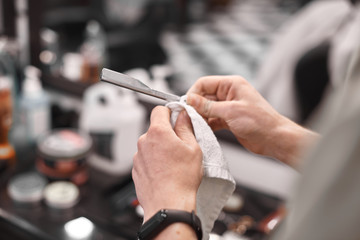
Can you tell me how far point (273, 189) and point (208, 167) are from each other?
0.81m

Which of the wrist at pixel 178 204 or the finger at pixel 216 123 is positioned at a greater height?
the finger at pixel 216 123

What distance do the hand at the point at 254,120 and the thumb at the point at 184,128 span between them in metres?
0.04

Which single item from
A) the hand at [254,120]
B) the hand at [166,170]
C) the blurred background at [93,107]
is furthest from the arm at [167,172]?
the blurred background at [93,107]

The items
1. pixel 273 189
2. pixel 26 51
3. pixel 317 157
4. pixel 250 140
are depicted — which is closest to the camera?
pixel 317 157

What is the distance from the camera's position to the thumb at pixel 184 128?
1.98 feet

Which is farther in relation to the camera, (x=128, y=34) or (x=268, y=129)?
(x=128, y=34)

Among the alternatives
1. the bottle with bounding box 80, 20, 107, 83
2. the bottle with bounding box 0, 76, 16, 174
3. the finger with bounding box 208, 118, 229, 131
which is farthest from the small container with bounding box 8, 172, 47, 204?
the finger with bounding box 208, 118, 229, 131

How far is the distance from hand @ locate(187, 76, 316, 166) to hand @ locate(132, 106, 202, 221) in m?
0.11

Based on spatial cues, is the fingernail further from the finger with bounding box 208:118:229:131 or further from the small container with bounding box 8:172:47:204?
the small container with bounding box 8:172:47:204

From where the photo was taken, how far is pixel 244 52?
1815 millimetres

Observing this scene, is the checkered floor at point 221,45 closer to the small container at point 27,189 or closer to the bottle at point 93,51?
the bottle at point 93,51

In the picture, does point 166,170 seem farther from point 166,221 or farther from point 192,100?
point 192,100

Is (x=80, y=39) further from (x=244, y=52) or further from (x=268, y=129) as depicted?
(x=268, y=129)

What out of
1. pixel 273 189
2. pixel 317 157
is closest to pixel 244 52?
pixel 273 189
